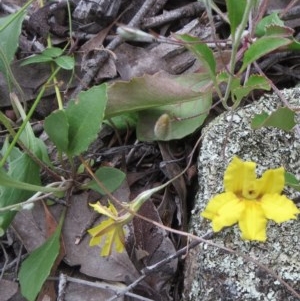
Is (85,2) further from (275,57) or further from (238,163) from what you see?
(238,163)

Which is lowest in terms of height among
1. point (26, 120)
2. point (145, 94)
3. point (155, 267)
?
point (155, 267)

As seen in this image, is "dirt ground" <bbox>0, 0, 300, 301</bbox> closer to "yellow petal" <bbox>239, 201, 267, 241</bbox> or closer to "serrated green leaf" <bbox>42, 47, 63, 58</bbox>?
"serrated green leaf" <bbox>42, 47, 63, 58</bbox>

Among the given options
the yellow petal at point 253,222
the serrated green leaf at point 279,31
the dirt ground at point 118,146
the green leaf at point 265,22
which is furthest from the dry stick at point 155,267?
the green leaf at point 265,22

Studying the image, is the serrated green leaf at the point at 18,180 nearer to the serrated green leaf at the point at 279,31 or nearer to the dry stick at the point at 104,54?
the dry stick at the point at 104,54

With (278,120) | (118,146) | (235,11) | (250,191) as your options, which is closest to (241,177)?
(250,191)

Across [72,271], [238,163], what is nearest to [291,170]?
[238,163]

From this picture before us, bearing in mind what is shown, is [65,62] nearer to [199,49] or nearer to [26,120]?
[26,120]
